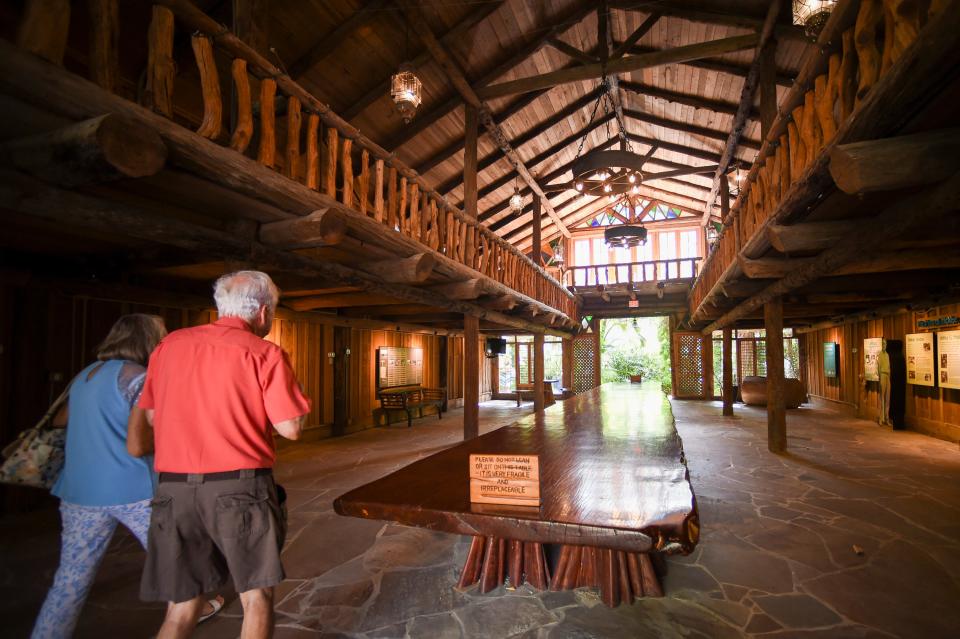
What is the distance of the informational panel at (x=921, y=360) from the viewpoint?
9031mm

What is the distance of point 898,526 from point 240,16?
26.7ft

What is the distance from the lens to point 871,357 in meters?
11.2

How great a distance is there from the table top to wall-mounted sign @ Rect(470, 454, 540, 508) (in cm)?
5

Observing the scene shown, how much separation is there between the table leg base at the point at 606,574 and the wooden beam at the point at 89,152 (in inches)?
142

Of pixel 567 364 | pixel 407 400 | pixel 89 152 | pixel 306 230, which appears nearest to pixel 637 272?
pixel 567 364

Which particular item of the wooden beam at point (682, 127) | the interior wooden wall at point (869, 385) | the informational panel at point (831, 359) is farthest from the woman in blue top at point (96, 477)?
the informational panel at point (831, 359)

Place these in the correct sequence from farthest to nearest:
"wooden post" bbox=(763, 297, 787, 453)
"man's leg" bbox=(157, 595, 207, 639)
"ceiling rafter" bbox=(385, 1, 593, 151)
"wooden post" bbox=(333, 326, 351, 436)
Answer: "wooden post" bbox=(333, 326, 351, 436) → "ceiling rafter" bbox=(385, 1, 593, 151) → "wooden post" bbox=(763, 297, 787, 453) → "man's leg" bbox=(157, 595, 207, 639)

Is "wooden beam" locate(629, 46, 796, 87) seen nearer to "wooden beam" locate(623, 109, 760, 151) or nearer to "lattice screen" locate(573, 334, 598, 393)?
"wooden beam" locate(623, 109, 760, 151)

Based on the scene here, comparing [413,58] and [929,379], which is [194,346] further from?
[929,379]

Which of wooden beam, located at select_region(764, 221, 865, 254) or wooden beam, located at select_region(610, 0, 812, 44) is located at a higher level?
wooden beam, located at select_region(610, 0, 812, 44)

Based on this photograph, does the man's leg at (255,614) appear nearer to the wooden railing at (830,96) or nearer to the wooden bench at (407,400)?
the wooden railing at (830,96)

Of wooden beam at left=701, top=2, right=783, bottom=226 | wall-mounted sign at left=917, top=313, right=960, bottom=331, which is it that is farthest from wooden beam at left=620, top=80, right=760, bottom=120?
wall-mounted sign at left=917, top=313, right=960, bottom=331

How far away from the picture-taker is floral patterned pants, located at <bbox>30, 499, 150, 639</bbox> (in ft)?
7.33

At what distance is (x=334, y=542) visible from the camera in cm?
421
